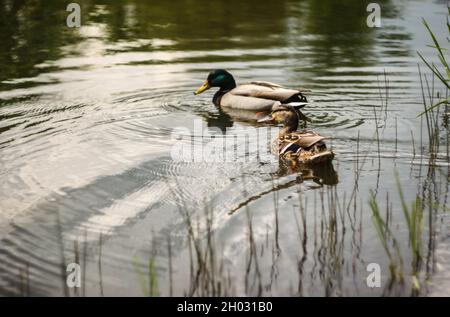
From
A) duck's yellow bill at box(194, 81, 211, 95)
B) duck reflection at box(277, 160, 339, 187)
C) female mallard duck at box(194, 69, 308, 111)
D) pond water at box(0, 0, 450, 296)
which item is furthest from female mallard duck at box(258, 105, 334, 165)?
duck's yellow bill at box(194, 81, 211, 95)

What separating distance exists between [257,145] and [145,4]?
34.9ft

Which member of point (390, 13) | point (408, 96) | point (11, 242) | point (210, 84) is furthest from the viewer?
point (390, 13)

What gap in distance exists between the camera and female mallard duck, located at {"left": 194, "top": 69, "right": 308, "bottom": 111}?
32.9 feet

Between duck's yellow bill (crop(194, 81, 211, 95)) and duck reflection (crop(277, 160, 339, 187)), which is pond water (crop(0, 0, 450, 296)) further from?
duck's yellow bill (crop(194, 81, 211, 95))

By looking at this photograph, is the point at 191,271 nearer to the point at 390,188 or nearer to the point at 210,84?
the point at 390,188

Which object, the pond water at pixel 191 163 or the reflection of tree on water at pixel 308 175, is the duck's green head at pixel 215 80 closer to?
the pond water at pixel 191 163

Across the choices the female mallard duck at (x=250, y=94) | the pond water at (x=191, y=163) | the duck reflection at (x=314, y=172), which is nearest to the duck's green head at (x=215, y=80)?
the female mallard duck at (x=250, y=94)

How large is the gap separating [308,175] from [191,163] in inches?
48.7

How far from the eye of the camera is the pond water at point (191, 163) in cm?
520

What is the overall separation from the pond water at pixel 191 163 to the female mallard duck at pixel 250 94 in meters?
0.25

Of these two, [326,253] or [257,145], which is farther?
[257,145]

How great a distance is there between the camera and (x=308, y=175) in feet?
23.9

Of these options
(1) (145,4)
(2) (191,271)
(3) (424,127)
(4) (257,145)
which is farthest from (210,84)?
(1) (145,4)
